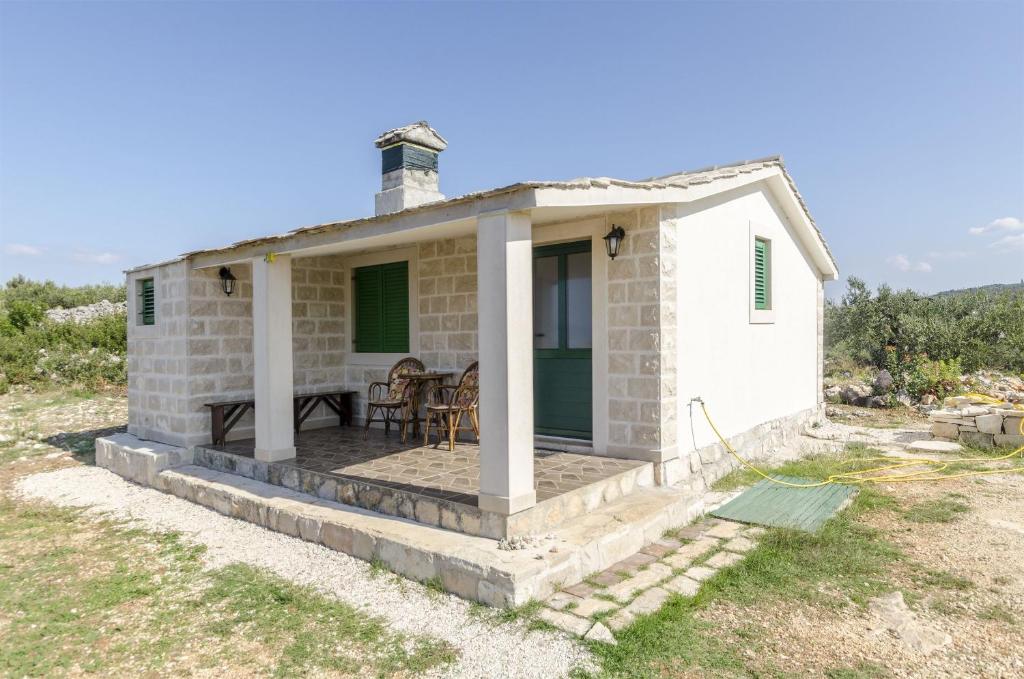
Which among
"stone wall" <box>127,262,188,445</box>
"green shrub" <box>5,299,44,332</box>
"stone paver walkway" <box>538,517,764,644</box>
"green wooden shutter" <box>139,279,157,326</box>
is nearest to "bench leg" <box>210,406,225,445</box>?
"stone wall" <box>127,262,188,445</box>

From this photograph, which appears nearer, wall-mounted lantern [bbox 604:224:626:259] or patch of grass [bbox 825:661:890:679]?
patch of grass [bbox 825:661:890:679]

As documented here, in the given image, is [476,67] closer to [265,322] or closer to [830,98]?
[830,98]

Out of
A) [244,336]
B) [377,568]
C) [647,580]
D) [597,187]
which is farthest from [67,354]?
[647,580]

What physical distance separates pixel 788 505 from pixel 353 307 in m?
6.45

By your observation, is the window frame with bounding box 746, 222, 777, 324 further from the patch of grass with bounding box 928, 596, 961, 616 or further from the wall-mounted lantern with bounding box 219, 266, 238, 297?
the wall-mounted lantern with bounding box 219, 266, 238, 297

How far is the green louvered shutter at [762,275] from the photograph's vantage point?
802cm

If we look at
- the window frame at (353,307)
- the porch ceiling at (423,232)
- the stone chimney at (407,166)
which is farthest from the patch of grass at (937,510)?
the stone chimney at (407,166)

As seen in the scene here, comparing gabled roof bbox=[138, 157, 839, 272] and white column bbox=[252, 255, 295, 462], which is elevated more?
gabled roof bbox=[138, 157, 839, 272]

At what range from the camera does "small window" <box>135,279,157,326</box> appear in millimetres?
8234

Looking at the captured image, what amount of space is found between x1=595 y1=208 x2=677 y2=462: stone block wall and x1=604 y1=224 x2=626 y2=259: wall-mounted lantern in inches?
2.5

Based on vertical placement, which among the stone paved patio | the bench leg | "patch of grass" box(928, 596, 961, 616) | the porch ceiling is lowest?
"patch of grass" box(928, 596, 961, 616)

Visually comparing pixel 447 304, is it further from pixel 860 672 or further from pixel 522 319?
pixel 860 672

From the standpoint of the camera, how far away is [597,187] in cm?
450

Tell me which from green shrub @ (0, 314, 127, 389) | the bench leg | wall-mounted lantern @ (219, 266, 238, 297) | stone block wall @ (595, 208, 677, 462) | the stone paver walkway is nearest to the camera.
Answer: the stone paver walkway
